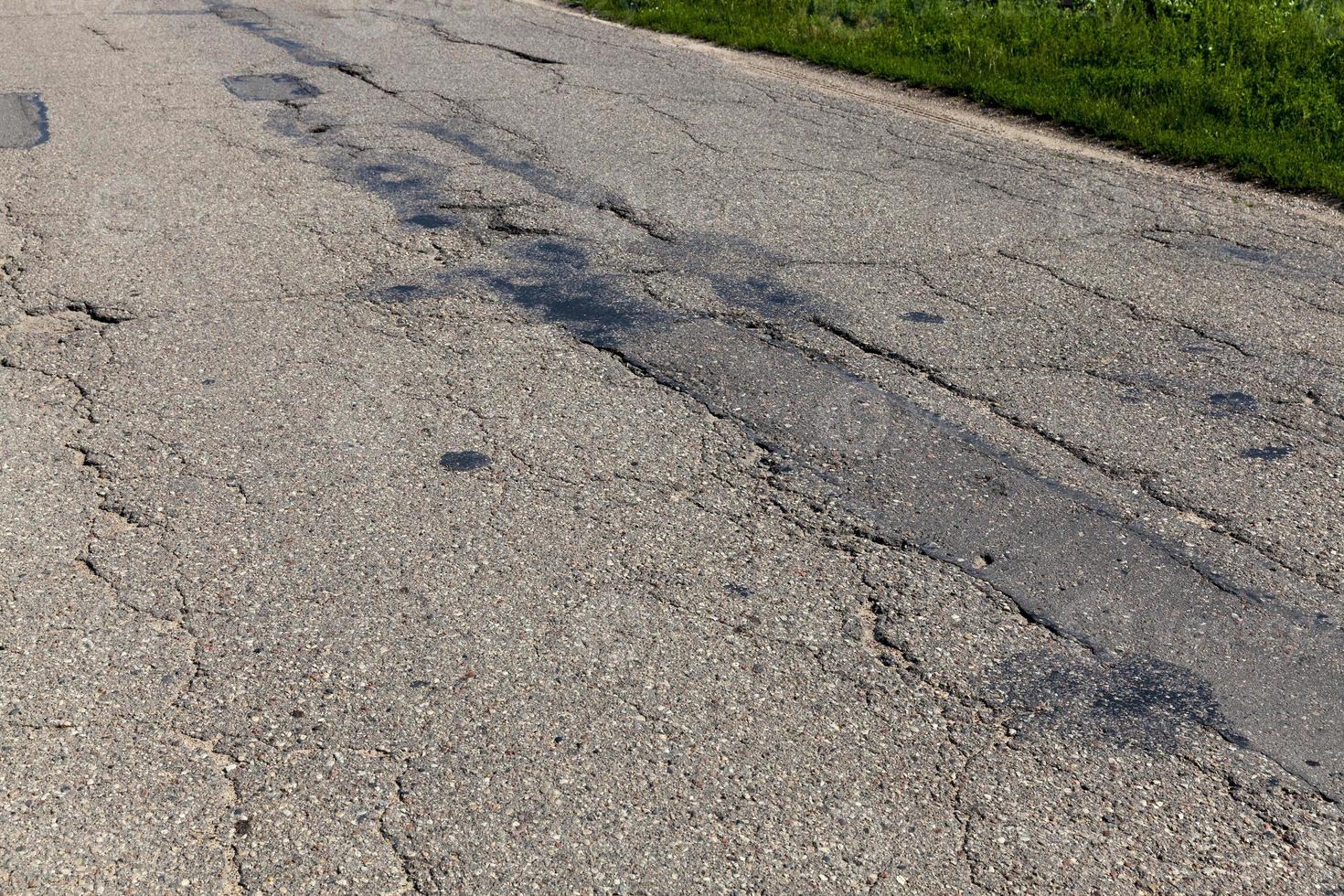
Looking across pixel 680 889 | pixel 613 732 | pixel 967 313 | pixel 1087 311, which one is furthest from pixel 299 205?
pixel 680 889

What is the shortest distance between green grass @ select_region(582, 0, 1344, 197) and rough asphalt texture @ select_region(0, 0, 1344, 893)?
1157mm

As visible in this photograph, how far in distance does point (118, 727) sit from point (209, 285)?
337 centimetres

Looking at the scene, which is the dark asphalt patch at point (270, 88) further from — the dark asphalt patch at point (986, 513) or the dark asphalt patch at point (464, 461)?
the dark asphalt patch at point (464, 461)

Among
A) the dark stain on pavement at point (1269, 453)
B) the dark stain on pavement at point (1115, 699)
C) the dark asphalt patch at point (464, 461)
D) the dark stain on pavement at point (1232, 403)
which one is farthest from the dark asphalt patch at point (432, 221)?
the dark stain on pavement at point (1115, 699)

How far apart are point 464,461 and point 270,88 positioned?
22.6 feet

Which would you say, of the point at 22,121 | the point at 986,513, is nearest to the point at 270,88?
the point at 22,121

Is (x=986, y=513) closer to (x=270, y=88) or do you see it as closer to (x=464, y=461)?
(x=464, y=461)

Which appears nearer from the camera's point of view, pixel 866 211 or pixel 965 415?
pixel 965 415

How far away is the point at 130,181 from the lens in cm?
784

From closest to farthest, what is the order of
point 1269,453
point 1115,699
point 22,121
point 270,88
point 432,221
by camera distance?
point 1115,699 < point 1269,453 < point 432,221 < point 22,121 < point 270,88

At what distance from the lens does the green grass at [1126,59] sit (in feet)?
29.8

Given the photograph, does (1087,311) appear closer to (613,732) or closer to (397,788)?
(613,732)

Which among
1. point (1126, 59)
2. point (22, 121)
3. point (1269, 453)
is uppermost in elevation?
point (1126, 59)

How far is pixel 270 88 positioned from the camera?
410 inches
